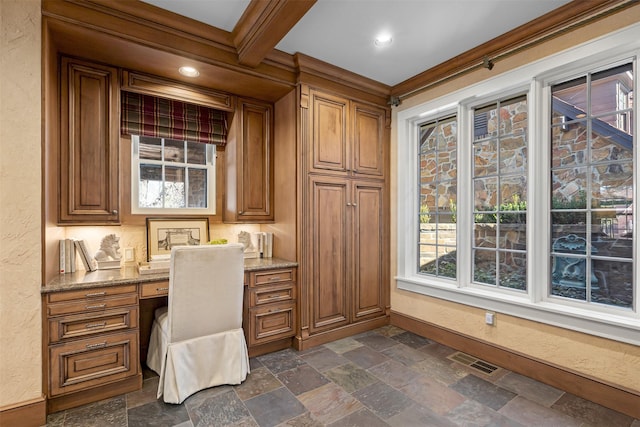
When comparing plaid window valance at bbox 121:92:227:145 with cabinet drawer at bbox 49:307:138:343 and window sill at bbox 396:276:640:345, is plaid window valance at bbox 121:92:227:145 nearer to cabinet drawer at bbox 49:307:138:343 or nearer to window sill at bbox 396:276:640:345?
cabinet drawer at bbox 49:307:138:343

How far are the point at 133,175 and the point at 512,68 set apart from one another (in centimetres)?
337

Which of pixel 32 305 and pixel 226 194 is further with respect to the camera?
pixel 226 194

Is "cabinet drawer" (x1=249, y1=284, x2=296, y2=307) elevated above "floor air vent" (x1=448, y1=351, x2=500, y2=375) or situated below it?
above

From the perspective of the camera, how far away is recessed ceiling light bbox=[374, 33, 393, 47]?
2.54 m

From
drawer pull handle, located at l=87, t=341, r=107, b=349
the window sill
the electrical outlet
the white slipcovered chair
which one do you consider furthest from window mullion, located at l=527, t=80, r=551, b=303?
drawer pull handle, located at l=87, t=341, r=107, b=349

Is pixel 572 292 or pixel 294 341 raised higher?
pixel 572 292

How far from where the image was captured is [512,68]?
2.56m

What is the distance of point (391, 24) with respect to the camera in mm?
2387

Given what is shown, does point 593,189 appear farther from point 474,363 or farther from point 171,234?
point 171,234

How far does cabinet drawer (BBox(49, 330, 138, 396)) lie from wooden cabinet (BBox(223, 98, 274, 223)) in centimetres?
135

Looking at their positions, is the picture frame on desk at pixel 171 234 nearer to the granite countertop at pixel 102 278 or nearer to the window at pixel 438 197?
the granite countertop at pixel 102 278

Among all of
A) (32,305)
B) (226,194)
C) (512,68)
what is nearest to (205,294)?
(32,305)

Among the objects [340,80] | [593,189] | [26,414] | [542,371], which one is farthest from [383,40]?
[26,414]

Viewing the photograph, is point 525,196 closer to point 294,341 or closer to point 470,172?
point 470,172
